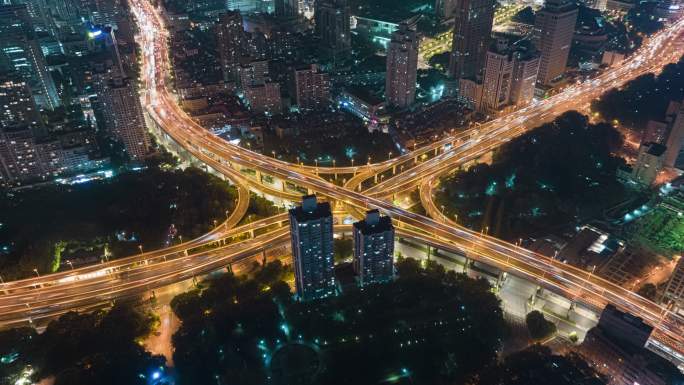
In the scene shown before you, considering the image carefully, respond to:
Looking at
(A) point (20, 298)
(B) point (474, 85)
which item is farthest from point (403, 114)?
(A) point (20, 298)

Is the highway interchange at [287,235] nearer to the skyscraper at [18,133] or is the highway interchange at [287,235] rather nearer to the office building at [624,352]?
the office building at [624,352]

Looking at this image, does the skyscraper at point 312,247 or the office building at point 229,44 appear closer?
the skyscraper at point 312,247

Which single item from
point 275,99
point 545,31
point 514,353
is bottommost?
point 514,353

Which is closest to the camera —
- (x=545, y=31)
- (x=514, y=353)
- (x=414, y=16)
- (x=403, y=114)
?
(x=514, y=353)

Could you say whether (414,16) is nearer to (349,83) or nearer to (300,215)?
(349,83)

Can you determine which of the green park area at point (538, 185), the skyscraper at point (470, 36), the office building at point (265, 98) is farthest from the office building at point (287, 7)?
the green park area at point (538, 185)
